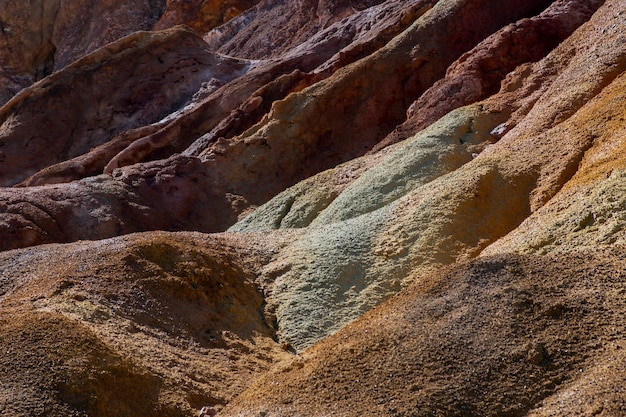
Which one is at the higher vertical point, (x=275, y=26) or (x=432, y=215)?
(x=275, y=26)

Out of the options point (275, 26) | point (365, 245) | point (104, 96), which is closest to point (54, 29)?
point (275, 26)

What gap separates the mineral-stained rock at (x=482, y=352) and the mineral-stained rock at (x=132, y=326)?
1.29 m

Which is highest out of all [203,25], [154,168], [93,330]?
[203,25]

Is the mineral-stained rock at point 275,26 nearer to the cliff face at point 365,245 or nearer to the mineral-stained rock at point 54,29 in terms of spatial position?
Answer: the cliff face at point 365,245

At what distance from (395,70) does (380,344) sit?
1872 cm

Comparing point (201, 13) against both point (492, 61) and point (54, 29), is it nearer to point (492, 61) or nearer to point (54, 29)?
point (54, 29)

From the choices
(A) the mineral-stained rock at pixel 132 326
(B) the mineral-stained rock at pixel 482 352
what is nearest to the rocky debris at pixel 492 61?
(A) the mineral-stained rock at pixel 132 326

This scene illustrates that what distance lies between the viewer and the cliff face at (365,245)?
10.5 m

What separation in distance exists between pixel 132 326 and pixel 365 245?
441 cm

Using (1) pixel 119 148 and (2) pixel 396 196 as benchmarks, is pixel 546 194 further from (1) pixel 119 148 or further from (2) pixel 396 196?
(1) pixel 119 148

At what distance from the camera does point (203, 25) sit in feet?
178

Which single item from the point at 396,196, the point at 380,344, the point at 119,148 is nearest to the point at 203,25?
the point at 119,148

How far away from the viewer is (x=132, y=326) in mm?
13445

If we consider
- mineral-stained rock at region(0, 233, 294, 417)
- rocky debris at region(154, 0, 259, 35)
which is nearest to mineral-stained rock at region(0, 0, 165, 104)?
rocky debris at region(154, 0, 259, 35)
